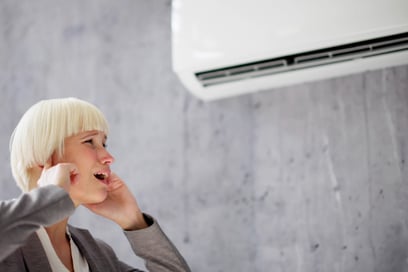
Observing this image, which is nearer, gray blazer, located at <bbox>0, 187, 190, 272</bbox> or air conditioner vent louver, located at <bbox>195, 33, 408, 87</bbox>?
gray blazer, located at <bbox>0, 187, 190, 272</bbox>

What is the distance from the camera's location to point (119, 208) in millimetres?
1588

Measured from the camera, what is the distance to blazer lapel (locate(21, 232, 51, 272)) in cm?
134

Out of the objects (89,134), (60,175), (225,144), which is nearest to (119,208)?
(89,134)

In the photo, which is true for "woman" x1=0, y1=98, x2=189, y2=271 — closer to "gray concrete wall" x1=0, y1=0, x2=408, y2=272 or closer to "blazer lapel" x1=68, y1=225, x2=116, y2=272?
"blazer lapel" x1=68, y1=225, x2=116, y2=272

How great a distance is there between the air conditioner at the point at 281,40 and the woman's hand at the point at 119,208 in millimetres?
388

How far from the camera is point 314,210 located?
1891mm

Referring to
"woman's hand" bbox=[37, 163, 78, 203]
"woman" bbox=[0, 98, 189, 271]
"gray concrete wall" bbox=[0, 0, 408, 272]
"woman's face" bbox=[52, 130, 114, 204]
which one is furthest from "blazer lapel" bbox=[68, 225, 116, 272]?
"gray concrete wall" bbox=[0, 0, 408, 272]

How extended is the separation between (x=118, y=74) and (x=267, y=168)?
0.60m

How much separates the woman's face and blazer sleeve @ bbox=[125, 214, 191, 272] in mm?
172

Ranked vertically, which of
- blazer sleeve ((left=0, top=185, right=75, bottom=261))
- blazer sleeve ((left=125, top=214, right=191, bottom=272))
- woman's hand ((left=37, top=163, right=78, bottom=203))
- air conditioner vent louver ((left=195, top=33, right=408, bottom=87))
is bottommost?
blazer sleeve ((left=125, top=214, right=191, bottom=272))

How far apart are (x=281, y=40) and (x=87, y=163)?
23.6 inches

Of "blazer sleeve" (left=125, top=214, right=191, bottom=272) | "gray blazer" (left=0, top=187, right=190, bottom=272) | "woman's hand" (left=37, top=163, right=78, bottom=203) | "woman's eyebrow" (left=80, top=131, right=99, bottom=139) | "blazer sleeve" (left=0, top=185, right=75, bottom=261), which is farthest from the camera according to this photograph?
"blazer sleeve" (left=125, top=214, right=191, bottom=272)

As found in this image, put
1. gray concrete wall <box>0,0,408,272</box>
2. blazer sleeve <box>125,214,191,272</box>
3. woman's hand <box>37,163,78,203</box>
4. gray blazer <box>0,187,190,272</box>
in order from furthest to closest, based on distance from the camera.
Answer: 1. gray concrete wall <box>0,0,408,272</box>
2. blazer sleeve <box>125,214,191,272</box>
3. gray blazer <box>0,187,190,272</box>
4. woman's hand <box>37,163,78,203</box>

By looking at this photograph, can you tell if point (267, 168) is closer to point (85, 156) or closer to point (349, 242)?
point (349, 242)
